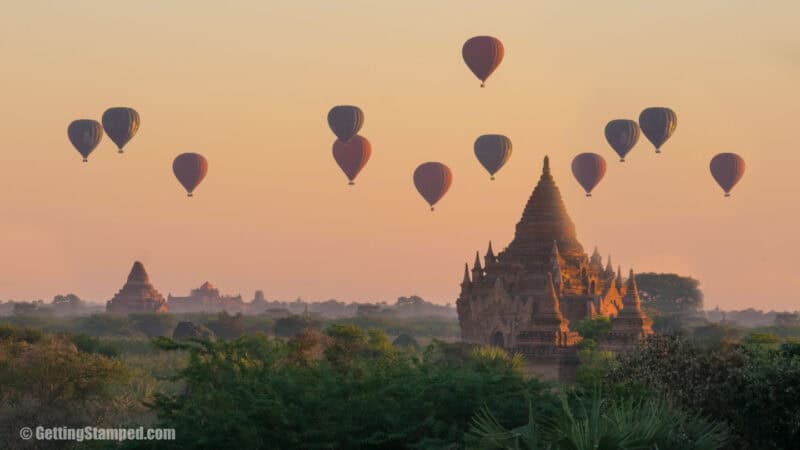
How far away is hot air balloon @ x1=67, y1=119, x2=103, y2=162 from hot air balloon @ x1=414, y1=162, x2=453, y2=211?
28473mm

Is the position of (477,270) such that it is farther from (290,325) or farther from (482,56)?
(290,325)

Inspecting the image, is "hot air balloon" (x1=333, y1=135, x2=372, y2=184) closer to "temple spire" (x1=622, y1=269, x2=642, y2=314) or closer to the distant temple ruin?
the distant temple ruin

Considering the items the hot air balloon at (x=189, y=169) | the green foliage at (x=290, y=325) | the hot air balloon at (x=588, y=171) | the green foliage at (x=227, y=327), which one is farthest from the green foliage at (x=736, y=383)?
the green foliage at (x=290, y=325)

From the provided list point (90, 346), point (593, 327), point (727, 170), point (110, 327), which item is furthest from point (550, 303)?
point (110, 327)

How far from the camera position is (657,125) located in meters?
112

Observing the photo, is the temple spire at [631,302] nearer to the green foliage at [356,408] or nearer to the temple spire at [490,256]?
the temple spire at [490,256]

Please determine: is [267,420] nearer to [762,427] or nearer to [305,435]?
[305,435]

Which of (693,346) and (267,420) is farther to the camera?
(693,346)

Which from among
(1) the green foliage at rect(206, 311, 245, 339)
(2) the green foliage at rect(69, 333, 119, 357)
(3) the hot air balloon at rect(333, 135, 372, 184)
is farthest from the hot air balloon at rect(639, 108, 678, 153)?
(1) the green foliage at rect(206, 311, 245, 339)

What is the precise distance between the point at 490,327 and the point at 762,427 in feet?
275

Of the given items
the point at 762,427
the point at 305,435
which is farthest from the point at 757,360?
the point at 305,435

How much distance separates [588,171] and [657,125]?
15123 millimetres

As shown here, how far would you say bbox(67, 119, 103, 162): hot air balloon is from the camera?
111312mm

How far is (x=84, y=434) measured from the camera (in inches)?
1753
